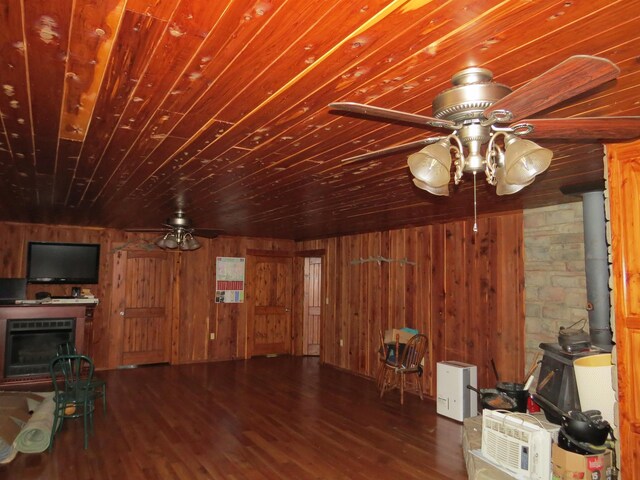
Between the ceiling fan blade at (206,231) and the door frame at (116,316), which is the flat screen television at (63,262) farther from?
the ceiling fan blade at (206,231)

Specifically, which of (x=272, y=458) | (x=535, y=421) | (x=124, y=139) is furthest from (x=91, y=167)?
(x=535, y=421)

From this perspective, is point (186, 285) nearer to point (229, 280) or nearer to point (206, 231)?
point (229, 280)

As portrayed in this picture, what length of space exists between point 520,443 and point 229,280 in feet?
20.2

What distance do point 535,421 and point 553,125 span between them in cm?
248

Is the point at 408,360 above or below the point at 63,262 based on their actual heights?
below

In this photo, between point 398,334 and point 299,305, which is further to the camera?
point 299,305

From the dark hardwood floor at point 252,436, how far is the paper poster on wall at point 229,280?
200cm

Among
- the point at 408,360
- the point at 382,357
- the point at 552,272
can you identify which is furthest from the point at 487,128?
the point at 382,357

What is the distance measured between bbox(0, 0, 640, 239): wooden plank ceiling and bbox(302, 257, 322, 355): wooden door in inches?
224

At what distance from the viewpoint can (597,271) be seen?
3.42 meters

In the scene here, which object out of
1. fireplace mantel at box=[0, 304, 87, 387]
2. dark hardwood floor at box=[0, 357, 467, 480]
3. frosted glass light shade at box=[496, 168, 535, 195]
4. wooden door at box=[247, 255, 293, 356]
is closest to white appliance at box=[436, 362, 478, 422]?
dark hardwood floor at box=[0, 357, 467, 480]

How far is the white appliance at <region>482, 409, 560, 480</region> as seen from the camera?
2.90 metres

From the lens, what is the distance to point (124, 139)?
2467 millimetres

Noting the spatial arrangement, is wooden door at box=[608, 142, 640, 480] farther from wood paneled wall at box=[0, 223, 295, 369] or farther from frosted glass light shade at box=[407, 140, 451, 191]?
wood paneled wall at box=[0, 223, 295, 369]
